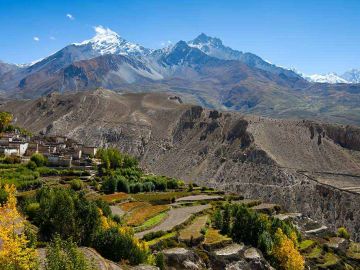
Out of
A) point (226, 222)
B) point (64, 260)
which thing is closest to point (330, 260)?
point (226, 222)

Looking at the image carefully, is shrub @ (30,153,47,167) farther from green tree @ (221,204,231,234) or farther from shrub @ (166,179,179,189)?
green tree @ (221,204,231,234)

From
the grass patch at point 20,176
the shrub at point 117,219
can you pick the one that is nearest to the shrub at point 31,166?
the grass patch at point 20,176

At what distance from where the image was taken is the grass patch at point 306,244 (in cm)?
6325

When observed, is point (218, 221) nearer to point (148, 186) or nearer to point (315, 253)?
point (315, 253)

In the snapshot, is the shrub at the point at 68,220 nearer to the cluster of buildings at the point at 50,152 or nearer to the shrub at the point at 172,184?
the cluster of buildings at the point at 50,152

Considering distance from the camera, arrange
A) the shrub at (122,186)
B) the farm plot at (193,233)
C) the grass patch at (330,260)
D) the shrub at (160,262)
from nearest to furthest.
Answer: the shrub at (160,262) < the farm plot at (193,233) < the grass patch at (330,260) < the shrub at (122,186)

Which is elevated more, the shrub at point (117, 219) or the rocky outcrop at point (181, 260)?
the shrub at point (117, 219)

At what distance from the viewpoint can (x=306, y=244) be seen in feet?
214

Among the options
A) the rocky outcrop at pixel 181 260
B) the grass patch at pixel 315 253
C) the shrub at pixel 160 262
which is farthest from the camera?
the grass patch at pixel 315 253

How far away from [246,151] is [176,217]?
8949 cm

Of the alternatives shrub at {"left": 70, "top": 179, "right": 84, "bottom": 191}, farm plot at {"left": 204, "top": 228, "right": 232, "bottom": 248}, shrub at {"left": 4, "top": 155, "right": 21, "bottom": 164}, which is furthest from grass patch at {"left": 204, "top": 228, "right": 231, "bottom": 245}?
shrub at {"left": 4, "top": 155, "right": 21, "bottom": 164}

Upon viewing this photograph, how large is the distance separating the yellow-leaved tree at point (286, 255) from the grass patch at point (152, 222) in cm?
1465

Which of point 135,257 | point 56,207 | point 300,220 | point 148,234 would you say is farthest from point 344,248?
point 56,207

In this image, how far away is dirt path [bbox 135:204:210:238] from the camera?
54.8 meters
